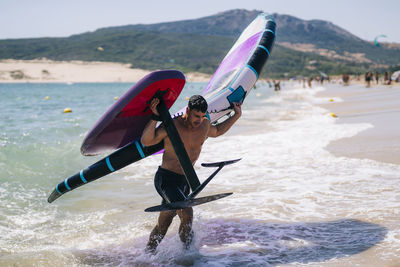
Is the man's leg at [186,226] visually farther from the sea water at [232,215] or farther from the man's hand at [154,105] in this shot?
the man's hand at [154,105]

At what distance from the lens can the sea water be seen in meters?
3.76

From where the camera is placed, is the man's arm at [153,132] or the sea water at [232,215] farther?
the sea water at [232,215]

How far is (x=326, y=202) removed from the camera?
17.0 feet

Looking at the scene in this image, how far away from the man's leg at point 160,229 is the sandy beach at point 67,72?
91.0 meters

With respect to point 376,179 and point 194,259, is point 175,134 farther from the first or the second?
point 376,179

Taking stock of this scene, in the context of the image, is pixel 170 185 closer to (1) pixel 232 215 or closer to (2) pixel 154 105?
(2) pixel 154 105

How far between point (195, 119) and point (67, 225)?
2.66m

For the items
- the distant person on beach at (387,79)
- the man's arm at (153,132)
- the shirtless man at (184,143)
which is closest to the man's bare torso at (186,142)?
the shirtless man at (184,143)

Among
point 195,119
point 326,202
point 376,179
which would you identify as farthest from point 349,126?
point 195,119

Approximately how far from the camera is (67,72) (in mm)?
100875

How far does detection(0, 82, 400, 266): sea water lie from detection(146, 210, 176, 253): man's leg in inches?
3.6

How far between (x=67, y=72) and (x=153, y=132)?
104690 millimetres

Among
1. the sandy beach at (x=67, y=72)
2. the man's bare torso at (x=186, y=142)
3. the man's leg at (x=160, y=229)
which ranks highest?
the man's bare torso at (x=186, y=142)

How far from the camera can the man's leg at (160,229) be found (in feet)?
12.1
